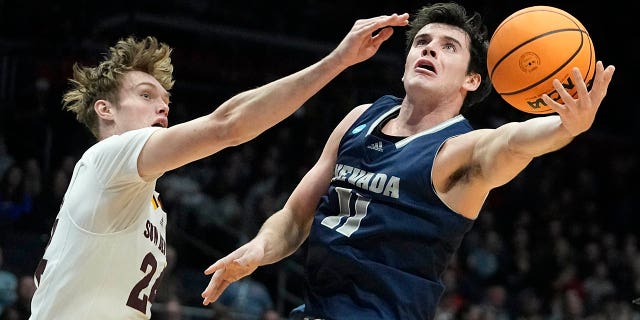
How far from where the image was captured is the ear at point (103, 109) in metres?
4.89

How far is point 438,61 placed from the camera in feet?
14.8

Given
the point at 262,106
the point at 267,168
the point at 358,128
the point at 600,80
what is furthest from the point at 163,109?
the point at 267,168

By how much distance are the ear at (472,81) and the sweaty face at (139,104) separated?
1.50 metres

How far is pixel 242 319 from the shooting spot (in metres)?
10.6

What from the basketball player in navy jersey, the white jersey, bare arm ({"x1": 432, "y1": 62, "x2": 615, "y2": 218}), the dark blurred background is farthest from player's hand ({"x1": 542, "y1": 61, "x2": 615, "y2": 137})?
the dark blurred background

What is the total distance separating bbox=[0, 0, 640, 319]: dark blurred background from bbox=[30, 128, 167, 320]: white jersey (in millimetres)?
5005

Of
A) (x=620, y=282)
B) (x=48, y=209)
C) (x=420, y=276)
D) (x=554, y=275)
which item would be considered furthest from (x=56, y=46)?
(x=420, y=276)

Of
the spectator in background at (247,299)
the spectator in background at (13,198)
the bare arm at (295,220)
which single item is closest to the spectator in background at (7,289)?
the spectator in background at (13,198)

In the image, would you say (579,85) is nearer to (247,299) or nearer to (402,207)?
(402,207)

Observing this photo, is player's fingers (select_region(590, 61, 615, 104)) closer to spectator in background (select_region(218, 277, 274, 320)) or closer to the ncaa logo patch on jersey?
the ncaa logo patch on jersey

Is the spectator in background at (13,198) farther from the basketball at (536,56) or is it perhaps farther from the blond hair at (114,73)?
the basketball at (536,56)

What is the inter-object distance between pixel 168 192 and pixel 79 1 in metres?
3.52

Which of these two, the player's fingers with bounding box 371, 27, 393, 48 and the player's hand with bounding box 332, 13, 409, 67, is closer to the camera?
the player's hand with bounding box 332, 13, 409, 67

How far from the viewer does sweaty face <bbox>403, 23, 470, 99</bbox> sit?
14.7ft
